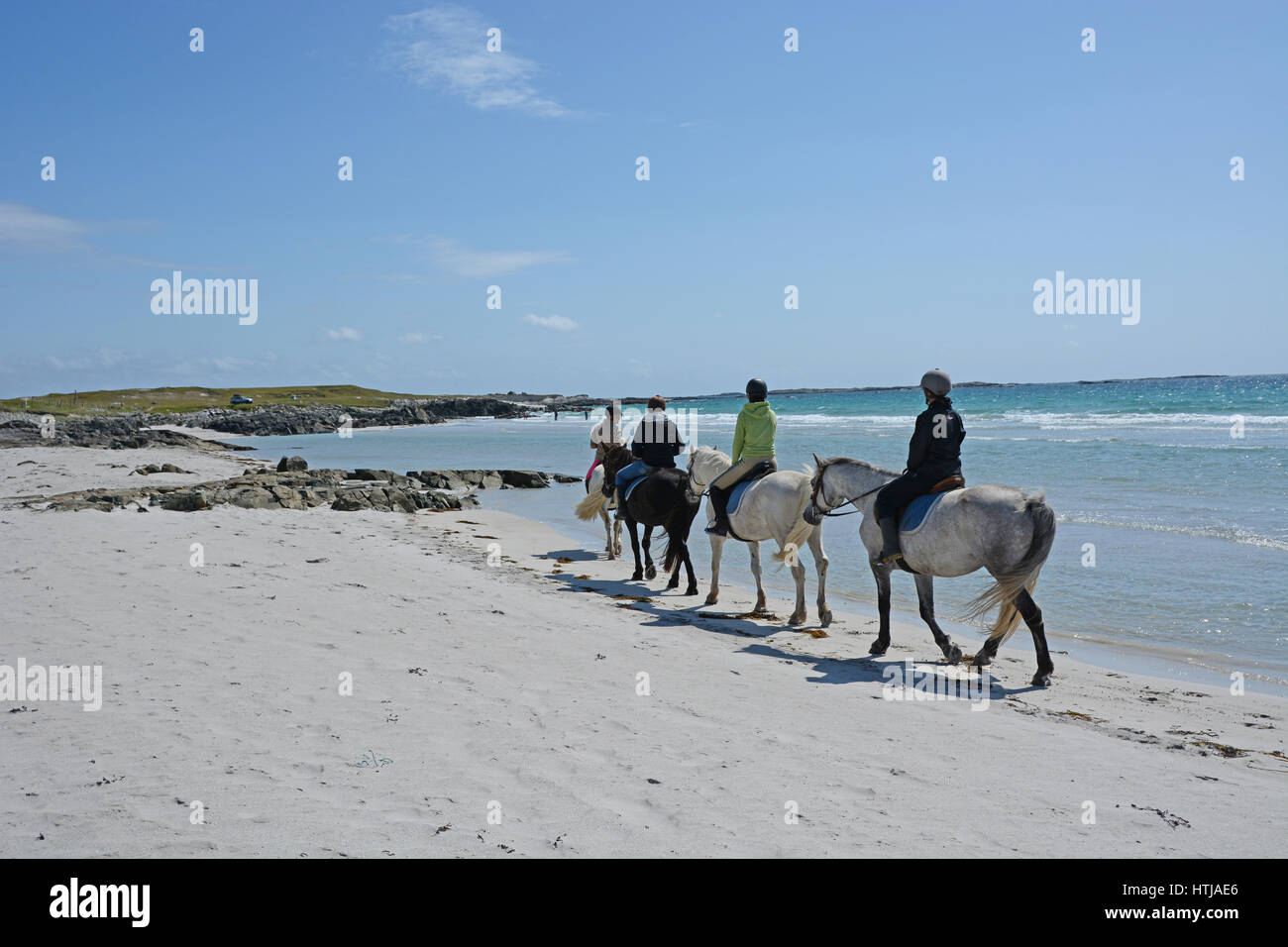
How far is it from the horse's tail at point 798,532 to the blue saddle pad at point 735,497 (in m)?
0.89

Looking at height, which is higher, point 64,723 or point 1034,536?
point 1034,536

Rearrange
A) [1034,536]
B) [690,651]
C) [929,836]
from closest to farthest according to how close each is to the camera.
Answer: [929,836] < [1034,536] < [690,651]

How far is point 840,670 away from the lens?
813cm

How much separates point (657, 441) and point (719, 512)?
2.14 meters

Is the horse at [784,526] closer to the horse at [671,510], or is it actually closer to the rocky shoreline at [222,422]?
the horse at [671,510]

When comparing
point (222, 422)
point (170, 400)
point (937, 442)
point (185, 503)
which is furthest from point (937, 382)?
point (170, 400)

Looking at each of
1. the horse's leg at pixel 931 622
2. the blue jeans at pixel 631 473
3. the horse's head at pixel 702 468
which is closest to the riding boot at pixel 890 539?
the horse's leg at pixel 931 622

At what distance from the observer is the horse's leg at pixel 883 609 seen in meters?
8.94

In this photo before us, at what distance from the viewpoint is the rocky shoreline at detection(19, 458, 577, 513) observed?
672 inches

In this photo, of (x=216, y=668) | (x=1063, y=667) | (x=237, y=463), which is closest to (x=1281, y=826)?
(x=1063, y=667)

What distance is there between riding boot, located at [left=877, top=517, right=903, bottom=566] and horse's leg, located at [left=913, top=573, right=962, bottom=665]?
0.33 m

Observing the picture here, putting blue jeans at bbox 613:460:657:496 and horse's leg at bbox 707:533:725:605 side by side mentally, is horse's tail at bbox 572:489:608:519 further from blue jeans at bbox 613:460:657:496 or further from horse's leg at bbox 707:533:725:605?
horse's leg at bbox 707:533:725:605

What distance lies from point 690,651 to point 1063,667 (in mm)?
3770
